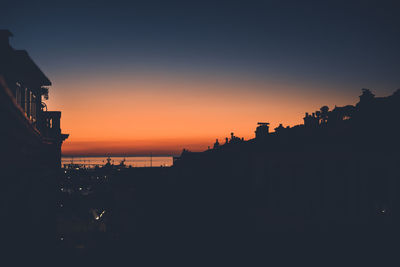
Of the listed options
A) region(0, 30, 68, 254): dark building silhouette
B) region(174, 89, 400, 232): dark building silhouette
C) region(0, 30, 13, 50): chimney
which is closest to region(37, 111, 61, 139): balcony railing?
region(0, 30, 68, 254): dark building silhouette

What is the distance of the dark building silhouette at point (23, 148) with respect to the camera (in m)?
5.51

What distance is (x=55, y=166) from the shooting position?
16031mm

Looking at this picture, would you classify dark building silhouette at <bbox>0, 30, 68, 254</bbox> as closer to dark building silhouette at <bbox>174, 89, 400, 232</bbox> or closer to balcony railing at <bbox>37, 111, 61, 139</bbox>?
balcony railing at <bbox>37, 111, 61, 139</bbox>

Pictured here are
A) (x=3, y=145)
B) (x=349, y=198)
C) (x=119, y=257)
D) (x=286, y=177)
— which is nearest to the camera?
(x=3, y=145)

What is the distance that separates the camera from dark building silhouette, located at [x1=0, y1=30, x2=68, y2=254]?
5.51 metres

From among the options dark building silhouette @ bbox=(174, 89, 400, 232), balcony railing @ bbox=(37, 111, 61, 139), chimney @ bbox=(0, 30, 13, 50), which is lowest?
dark building silhouette @ bbox=(174, 89, 400, 232)

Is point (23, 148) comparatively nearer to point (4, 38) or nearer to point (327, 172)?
point (4, 38)

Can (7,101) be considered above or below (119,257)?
above

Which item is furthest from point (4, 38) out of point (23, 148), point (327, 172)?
point (327, 172)

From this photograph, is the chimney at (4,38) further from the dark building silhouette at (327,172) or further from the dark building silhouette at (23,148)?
the dark building silhouette at (327,172)

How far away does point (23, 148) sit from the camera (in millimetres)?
7270

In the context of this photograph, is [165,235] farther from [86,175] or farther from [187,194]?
[86,175]

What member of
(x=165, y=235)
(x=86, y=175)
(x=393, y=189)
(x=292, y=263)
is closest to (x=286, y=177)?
(x=292, y=263)

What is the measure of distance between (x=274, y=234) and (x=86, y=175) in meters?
43.0
